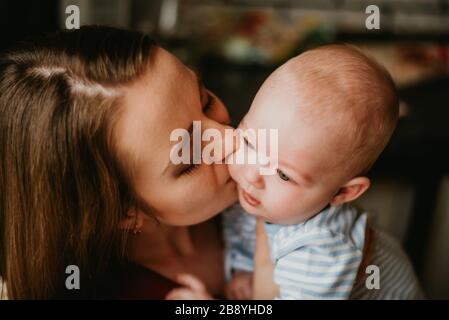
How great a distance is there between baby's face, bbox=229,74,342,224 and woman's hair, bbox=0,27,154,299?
169mm

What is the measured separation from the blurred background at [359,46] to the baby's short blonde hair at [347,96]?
0.55 meters

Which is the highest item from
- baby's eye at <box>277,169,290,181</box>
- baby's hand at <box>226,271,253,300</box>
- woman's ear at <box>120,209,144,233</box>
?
baby's eye at <box>277,169,290,181</box>

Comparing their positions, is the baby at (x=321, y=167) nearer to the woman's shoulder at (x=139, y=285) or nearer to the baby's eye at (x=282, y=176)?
the baby's eye at (x=282, y=176)

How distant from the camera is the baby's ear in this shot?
0.66 meters

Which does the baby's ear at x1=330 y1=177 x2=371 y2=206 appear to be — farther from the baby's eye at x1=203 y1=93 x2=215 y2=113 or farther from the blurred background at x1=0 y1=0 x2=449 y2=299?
the blurred background at x1=0 y1=0 x2=449 y2=299

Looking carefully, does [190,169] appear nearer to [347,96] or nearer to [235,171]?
[235,171]

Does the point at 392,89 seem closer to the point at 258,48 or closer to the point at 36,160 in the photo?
the point at 36,160

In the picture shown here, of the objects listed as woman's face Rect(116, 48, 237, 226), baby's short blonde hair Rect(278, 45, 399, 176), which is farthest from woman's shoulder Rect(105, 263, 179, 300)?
baby's short blonde hair Rect(278, 45, 399, 176)

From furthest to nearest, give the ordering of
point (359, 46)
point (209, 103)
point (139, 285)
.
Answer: point (359, 46) → point (139, 285) → point (209, 103)

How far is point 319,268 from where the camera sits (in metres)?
0.67

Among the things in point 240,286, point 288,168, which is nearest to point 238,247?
point 240,286

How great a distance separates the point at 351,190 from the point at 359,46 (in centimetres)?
98

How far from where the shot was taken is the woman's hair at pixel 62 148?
0.62m

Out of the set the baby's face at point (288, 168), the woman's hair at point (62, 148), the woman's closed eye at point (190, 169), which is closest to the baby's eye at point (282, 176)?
the baby's face at point (288, 168)
